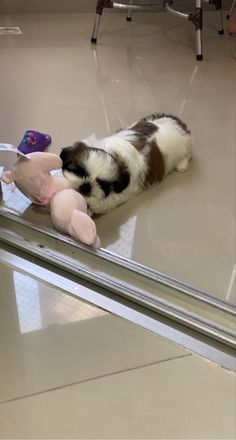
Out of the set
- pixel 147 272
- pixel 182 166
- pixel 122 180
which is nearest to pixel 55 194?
pixel 122 180

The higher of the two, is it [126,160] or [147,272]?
[126,160]

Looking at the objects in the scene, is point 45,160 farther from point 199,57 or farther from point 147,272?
point 199,57

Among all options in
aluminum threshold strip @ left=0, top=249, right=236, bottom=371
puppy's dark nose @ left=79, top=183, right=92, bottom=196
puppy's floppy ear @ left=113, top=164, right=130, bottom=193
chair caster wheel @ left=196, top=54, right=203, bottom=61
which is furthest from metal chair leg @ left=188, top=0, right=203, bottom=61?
aluminum threshold strip @ left=0, top=249, right=236, bottom=371

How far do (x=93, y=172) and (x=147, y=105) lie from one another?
804 millimetres

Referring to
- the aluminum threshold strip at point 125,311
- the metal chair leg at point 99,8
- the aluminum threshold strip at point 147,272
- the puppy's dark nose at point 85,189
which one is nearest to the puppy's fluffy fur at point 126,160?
the puppy's dark nose at point 85,189

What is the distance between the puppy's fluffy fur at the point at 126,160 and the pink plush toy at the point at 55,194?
43 millimetres

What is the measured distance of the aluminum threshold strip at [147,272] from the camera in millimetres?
1273

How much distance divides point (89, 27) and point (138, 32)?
281 millimetres

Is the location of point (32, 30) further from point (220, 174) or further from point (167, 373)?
point (167, 373)

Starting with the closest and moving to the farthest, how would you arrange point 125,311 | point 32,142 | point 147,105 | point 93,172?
point 125,311, point 93,172, point 32,142, point 147,105

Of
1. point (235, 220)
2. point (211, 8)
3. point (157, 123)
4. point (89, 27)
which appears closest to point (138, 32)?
point (89, 27)

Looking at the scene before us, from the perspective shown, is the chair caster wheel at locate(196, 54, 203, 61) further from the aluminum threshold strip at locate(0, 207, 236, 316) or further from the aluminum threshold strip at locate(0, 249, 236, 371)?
the aluminum threshold strip at locate(0, 249, 236, 371)

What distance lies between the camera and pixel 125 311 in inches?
49.1

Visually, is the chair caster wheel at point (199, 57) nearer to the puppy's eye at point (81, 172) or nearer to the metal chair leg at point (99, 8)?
the metal chair leg at point (99, 8)
